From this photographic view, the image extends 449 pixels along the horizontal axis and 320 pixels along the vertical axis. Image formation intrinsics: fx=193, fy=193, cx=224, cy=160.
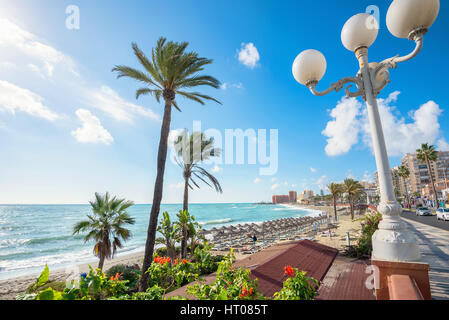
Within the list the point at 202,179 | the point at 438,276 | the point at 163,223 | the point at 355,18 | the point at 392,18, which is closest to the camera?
the point at 392,18

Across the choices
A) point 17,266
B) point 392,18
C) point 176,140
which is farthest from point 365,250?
point 17,266

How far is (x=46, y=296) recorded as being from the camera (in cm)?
146

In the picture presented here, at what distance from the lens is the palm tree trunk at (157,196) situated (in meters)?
6.67

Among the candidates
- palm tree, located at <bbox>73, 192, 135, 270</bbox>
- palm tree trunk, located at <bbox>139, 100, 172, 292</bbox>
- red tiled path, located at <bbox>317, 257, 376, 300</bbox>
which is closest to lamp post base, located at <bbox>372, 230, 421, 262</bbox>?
red tiled path, located at <bbox>317, 257, 376, 300</bbox>

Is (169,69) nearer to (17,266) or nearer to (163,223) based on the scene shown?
→ (163,223)

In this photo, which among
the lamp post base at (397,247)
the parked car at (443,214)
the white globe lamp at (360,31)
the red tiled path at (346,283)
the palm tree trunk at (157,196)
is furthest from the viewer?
the parked car at (443,214)

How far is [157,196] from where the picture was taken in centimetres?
729

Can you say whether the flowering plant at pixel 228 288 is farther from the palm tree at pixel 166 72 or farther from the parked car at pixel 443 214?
the parked car at pixel 443 214

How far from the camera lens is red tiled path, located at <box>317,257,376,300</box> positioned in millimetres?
4574

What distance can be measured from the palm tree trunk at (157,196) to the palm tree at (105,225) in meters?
5.53

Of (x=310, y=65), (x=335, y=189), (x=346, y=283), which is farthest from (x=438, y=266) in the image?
(x=335, y=189)

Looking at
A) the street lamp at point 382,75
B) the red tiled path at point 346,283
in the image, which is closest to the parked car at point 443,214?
the red tiled path at point 346,283

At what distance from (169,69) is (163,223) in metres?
7.05

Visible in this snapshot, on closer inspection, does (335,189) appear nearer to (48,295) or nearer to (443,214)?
(443,214)
